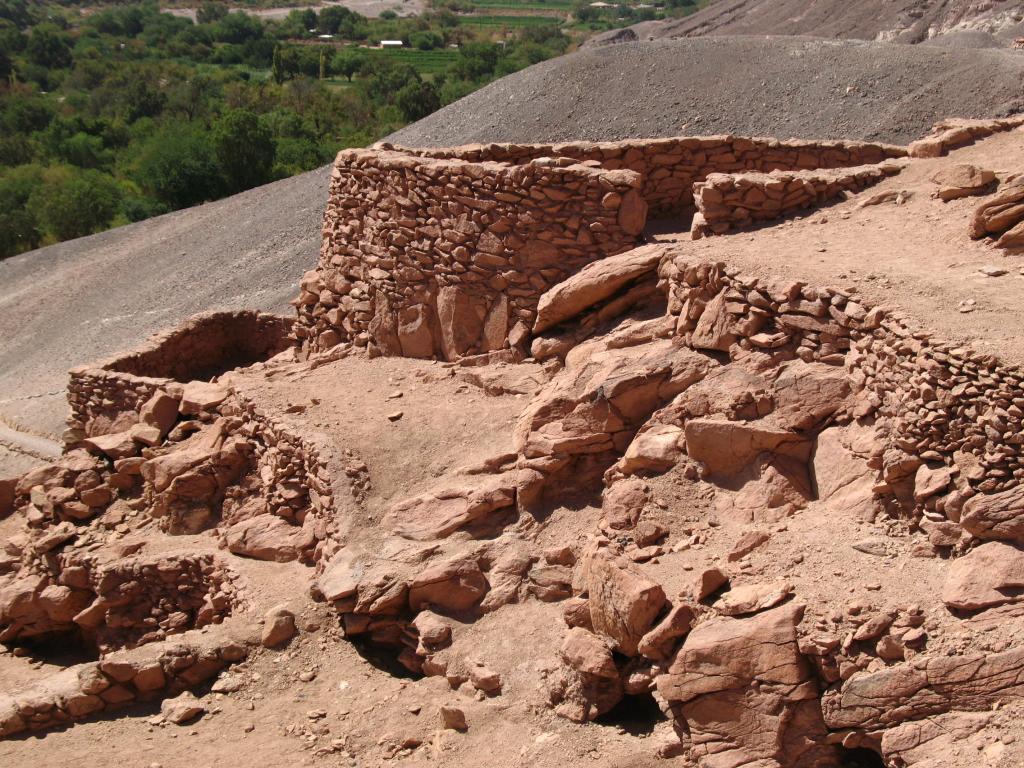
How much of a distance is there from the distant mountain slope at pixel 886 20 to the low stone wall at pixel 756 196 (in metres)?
32.8

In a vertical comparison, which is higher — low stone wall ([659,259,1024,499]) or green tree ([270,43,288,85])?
green tree ([270,43,288,85])

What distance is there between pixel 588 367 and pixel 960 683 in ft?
14.9

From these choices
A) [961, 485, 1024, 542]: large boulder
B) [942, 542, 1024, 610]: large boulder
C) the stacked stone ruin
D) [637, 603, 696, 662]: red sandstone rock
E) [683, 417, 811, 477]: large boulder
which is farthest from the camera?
[683, 417, 811, 477]: large boulder

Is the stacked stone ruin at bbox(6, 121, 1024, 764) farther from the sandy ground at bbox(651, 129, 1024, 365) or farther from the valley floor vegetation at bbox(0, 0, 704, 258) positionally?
the valley floor vegetation at bbox(0, 0, 704, 258)

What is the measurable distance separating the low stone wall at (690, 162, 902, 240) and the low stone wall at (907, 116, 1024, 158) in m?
1.10

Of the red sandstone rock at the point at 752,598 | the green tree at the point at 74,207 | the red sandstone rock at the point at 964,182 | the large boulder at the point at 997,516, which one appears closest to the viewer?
the large boulder at the point at 997,516

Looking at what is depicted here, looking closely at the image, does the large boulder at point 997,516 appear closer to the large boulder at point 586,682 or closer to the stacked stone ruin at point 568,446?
the stacked stone ruin at point 568,446

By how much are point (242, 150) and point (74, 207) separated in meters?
6.46

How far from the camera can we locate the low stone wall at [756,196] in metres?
11.2

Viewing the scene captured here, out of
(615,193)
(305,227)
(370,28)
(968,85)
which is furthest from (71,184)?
(370,28)

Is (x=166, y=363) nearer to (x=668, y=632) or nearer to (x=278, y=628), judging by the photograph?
(x=278, y=628)

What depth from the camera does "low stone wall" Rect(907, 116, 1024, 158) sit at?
39.4ft

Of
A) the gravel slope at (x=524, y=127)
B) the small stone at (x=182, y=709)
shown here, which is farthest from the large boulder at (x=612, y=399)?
the gravel slope at (x=524, y=127)

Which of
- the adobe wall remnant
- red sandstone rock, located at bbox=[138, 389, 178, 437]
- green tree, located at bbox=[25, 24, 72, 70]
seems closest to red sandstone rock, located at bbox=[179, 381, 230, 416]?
red sandstone rock, located at bbox=[138, 389, 178, 437]
